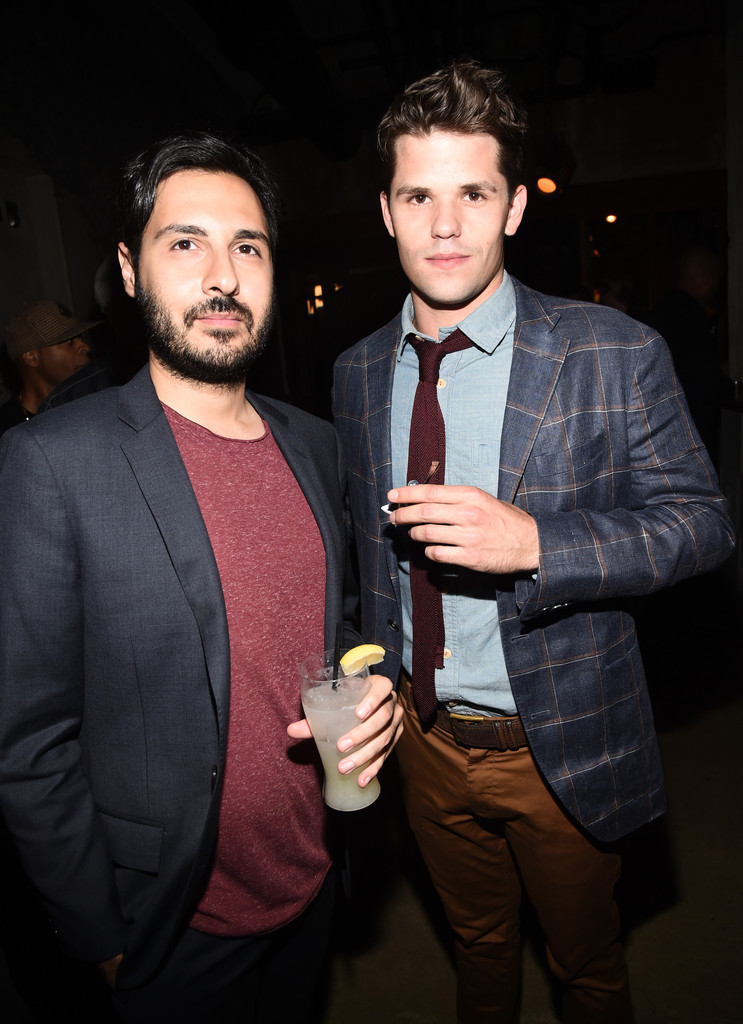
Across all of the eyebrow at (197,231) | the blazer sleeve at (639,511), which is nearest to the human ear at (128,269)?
the eyebrow at (197,231)

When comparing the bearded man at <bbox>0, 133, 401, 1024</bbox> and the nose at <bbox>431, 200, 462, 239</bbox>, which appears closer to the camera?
the bearded man at <bbox>0, 133, 401, 1024</bbox>

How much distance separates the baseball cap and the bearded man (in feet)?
6.07

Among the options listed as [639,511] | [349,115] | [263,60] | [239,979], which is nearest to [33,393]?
[239,979]

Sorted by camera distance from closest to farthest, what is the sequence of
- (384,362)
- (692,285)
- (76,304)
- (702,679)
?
(384,362) → (702,679) → (76,304) → (692,285)

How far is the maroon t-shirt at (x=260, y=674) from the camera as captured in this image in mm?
1276

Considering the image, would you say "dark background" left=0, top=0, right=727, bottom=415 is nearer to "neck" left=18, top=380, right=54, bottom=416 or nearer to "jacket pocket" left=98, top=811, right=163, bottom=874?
"neck" left=18, top=380, right=54, bottom=416

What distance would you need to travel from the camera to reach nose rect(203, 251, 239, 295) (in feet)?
4.33

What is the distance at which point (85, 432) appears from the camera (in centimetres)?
118

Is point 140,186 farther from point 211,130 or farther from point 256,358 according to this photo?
point 256,358

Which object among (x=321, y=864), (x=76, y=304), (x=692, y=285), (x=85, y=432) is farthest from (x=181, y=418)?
(x=692, y=285)

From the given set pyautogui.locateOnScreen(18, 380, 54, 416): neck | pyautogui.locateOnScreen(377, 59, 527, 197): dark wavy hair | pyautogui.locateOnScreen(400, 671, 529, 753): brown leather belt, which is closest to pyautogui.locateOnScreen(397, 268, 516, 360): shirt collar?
pyautogui.locateOnScreen(377, 59, 527, 197): dark wavy hair

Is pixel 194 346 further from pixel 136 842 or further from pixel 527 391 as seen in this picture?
pixel 136 842

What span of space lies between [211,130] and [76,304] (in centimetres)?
301

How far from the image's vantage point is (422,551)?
4.99ft
